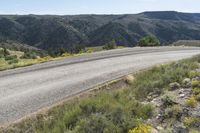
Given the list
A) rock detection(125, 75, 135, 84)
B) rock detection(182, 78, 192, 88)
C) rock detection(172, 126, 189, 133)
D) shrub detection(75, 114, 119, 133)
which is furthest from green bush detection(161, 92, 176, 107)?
rock detection(125, 75, 135, 84)

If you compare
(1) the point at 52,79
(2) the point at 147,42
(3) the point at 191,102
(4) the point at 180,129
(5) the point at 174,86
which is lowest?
(2) the point at 147,42

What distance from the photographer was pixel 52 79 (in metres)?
13.4

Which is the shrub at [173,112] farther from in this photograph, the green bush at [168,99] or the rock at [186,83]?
the rock at [186,83]

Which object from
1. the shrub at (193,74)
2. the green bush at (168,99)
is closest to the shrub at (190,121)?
the green bush at (168,99)

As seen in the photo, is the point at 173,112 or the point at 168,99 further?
the point at 168,99

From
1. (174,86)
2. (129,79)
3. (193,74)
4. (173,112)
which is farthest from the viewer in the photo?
(129,79)

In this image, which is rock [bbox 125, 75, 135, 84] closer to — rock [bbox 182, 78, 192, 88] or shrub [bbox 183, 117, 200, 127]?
rock [bbox 182, 78, 192, 88]

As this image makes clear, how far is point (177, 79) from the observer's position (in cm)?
1124

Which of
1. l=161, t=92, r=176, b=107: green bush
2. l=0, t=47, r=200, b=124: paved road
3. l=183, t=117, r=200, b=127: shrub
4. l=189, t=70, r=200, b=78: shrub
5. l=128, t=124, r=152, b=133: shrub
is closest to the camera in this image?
l=128, t=124, r=152, b=133: shrub

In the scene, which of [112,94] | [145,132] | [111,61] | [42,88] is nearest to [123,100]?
[112,94]

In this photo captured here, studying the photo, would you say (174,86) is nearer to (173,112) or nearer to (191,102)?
(191,102)

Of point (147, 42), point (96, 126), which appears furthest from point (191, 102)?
point (147, 42)

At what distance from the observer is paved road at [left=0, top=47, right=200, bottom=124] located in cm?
1005

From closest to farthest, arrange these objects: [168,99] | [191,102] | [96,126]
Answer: [96,126]
[191,102]
[168,99]
